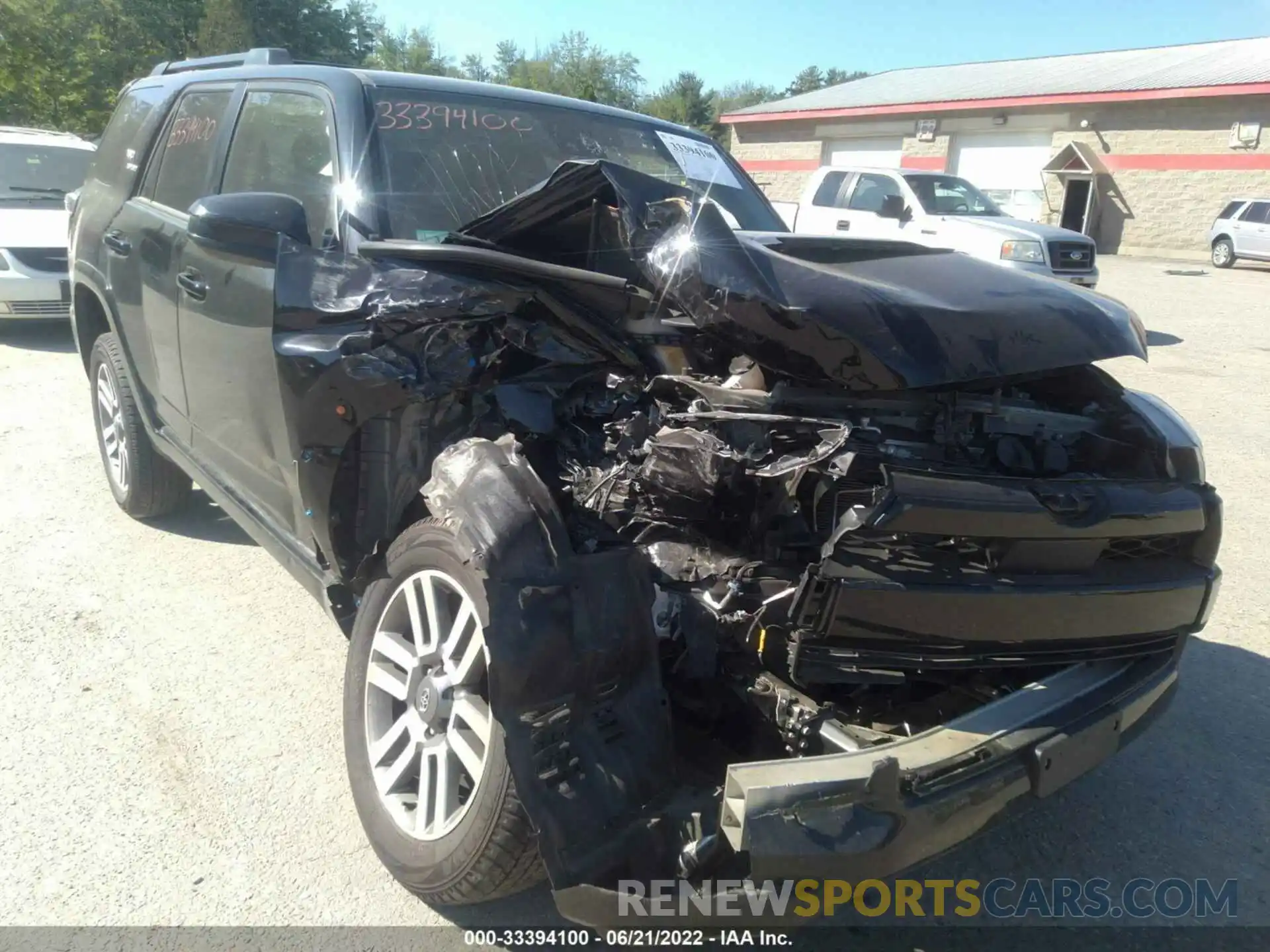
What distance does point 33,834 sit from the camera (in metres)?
2.72

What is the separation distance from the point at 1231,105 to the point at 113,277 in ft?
90.2

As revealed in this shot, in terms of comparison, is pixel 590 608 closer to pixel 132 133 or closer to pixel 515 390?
pixel 515 390

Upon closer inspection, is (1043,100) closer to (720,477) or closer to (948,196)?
(948,196)

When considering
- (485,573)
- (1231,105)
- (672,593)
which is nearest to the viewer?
(485,573)

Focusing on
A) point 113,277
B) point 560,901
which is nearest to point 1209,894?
point 560,901

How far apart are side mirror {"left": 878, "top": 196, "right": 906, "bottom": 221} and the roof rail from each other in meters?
8.81

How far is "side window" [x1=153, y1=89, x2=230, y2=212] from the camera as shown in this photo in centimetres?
412

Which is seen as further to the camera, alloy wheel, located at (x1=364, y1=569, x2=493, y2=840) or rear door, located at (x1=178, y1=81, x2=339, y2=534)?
rear door, located at (x1=178, y1=81, x2=339, y2=534)

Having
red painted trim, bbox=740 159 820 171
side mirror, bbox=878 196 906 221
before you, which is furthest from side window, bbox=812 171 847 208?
red painted trim, bbox=740 159 820 171

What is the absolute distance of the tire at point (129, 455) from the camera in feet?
15.6

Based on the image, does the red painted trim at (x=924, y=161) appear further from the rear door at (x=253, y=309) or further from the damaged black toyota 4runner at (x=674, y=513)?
the damaged black toyota 4runner at (x=674, y=513)

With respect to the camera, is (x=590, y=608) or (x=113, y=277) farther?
(x=113, y=277)

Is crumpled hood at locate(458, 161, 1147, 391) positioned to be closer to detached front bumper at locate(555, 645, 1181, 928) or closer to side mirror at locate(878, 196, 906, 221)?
detached front bumper at locate(555, 645, 1181, 928)

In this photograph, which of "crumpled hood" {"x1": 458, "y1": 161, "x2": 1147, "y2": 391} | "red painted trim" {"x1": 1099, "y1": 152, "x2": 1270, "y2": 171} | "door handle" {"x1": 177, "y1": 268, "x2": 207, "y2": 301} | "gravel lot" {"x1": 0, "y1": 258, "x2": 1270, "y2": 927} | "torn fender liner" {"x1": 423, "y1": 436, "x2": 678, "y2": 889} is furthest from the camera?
"red painted trim" {"x1": 1099, "y1": 152, "x2": 1270, "y2": 171}
